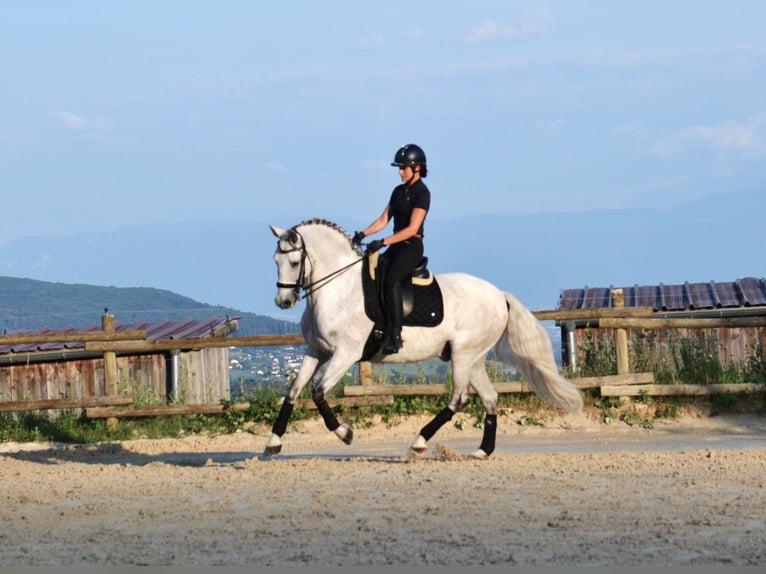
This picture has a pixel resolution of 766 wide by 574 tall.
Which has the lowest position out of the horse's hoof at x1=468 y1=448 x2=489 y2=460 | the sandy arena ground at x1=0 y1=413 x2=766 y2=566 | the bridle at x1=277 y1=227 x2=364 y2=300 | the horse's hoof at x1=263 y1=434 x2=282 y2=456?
the sandy arena ground at x1=0 y1=413 x2=766 y2=566

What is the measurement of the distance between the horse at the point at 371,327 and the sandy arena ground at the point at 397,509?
55 centimetres

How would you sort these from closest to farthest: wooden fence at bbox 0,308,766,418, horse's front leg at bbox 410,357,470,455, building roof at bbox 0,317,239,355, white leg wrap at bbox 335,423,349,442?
white leg wrap at bbox 335,423,349,442 → horse's front leg at bbox 410,357,470,455 → wooden fence at bbox 0,308,766,418 → building roof at bbox 0,317,239,355

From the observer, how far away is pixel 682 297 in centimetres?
2877

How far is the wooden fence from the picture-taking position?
53.5 feet

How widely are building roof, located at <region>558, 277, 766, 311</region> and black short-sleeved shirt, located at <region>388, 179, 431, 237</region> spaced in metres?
15.5

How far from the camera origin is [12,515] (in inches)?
373

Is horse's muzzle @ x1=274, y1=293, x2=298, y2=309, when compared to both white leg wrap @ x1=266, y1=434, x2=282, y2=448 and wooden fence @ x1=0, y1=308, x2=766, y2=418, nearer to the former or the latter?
white leg wrap @ x1=266, y1=434, x2=282, y2=448

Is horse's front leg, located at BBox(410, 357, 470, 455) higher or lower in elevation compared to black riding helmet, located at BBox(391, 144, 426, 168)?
lower

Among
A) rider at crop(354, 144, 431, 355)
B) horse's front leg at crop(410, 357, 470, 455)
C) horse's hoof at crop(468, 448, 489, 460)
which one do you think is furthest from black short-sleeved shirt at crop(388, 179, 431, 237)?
horse's hoof at crop(468, 448, 489, 460)

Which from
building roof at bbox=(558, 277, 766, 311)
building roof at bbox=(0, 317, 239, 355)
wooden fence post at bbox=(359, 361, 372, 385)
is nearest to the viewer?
wooden fence post at bbox=(359, 361, 372, 385)

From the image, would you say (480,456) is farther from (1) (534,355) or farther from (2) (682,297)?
(2) (682,297)

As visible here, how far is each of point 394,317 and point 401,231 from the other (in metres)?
0.83

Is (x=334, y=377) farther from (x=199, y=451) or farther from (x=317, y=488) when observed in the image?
(x=199, y=451)

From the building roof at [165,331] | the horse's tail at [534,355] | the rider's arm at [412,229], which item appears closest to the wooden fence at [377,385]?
the horse's tail at [534,355]
